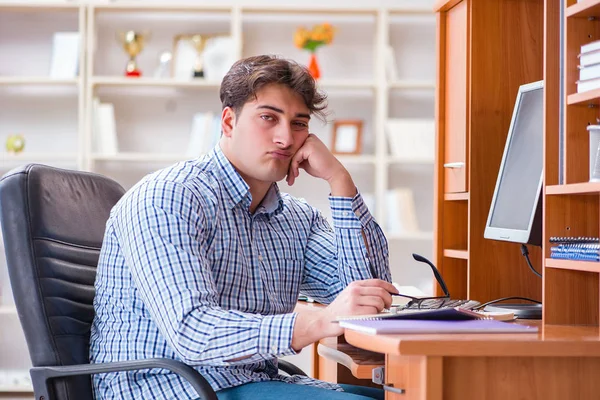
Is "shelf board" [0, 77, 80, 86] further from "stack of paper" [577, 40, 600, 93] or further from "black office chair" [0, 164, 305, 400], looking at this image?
"stack of paper" [577, 40, 600, 93]

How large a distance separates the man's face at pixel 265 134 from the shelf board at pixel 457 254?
2.30 feet

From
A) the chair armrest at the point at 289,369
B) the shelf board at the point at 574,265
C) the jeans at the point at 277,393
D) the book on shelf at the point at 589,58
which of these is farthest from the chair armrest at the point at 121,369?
the book on shelf at the point at 589,58

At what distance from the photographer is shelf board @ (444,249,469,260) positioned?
90.8 inches

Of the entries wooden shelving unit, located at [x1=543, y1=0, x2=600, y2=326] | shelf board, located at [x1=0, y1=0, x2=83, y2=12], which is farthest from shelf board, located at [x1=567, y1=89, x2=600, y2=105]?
shelf board, located at [x1=0, y1=0, x2=83, y2=12]

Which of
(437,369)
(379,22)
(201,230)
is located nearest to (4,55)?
(379,22)

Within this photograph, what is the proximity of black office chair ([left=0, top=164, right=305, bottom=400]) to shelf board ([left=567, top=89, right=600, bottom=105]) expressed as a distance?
1.03 metres

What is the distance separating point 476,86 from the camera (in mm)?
2281

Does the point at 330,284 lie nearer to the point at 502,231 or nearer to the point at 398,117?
A: the point at 502,231

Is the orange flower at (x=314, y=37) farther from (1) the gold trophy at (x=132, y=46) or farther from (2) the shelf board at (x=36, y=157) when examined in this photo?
(2) the shelf board at (x=36, y=157)

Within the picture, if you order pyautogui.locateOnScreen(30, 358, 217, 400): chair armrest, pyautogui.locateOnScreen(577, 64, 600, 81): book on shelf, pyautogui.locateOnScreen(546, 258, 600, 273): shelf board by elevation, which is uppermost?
pyautogui.locateOnScreen(577, 64, 600, 81): book on shelf

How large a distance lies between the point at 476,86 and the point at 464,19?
214 mm

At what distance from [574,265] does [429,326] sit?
1.31 ft

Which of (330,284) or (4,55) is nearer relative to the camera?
(330,284)

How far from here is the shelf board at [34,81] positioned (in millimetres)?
4277
